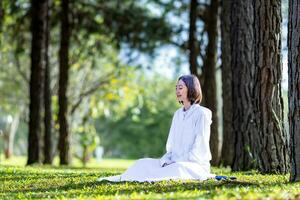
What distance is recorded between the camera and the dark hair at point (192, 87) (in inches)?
374

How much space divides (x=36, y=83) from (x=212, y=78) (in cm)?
569

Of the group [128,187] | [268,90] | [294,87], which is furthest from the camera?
[268,90]

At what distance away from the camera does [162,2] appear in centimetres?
2545

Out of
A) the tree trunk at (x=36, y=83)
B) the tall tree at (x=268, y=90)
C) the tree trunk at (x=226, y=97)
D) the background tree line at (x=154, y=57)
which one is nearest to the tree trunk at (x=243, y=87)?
the background tree line at (x=154, y=57)

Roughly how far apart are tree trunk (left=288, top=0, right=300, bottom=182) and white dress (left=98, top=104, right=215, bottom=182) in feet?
4.93

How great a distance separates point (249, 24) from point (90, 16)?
13526 mm

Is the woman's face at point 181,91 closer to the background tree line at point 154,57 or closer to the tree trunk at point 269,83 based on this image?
the background tree line at point 154,57

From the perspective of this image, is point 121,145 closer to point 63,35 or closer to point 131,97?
point 131,97

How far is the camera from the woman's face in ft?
31.3

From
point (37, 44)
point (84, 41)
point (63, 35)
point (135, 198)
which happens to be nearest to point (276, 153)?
point (135, 198)

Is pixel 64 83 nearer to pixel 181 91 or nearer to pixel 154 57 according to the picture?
pixel 154 57

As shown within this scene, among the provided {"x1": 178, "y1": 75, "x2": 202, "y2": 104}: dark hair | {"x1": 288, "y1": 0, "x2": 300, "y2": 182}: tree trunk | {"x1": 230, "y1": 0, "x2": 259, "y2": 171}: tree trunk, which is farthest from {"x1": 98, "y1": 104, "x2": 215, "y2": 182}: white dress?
{"x1": 230, "y1": 0, "x2": 259, "y2": 171}: tree trunk

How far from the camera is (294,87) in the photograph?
27.2 ft

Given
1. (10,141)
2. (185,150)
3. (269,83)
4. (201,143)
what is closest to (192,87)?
(201,143)
